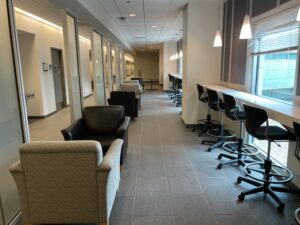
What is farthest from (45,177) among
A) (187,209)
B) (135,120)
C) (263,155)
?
(135,120)

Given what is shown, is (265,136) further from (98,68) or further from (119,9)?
(98,68)

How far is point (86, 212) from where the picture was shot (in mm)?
2039

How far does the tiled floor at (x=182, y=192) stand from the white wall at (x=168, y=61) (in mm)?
9726

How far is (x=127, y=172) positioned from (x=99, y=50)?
512cm

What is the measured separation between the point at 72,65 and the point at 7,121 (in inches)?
96.1

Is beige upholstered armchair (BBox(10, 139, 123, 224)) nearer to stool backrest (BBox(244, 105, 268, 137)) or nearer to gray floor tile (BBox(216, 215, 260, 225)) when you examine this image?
gray floor tile (BBox(216, 215, 260, 225))

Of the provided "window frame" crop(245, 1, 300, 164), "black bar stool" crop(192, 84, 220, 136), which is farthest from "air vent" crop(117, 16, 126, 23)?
"window frame" crop(245, 1, 300, 164)

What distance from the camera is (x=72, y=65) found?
451cm

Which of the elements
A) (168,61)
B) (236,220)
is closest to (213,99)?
(236,220)

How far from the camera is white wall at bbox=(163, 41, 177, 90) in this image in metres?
13.8

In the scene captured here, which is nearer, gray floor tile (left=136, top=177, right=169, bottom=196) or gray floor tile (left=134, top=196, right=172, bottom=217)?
gray floor tile (left=134, top=196, right=172, bottom=217)

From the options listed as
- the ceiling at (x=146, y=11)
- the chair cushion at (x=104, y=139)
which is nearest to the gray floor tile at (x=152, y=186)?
the chair cushion at (x=104, y=139)

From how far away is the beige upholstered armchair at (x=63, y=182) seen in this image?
1.87m

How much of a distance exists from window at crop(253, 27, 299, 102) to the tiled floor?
134 centimetres
